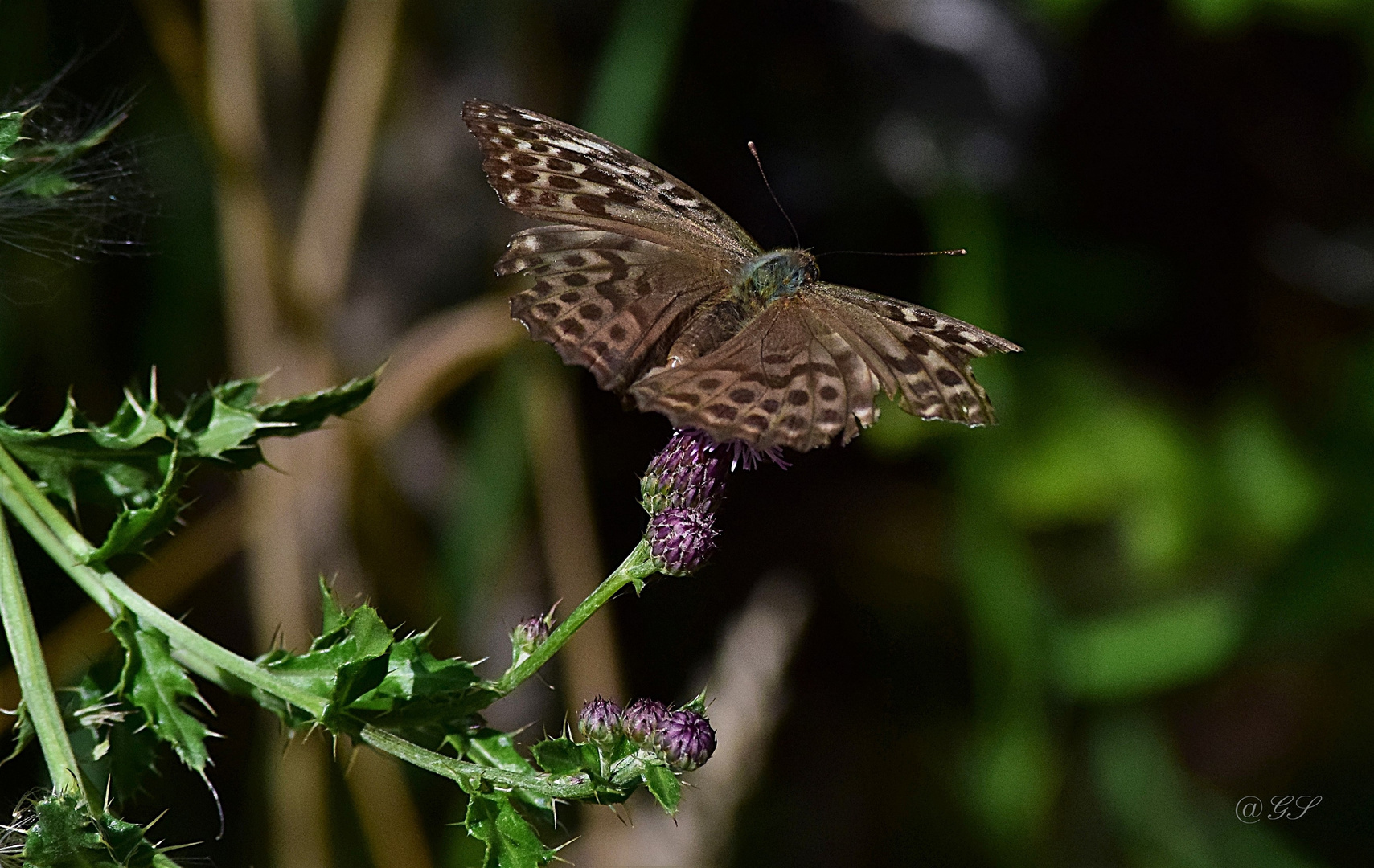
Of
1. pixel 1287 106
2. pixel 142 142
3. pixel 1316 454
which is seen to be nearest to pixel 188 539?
pixel 142 142

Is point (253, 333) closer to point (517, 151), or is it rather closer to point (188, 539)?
point (188, 539)

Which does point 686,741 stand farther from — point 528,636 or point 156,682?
point 156,682

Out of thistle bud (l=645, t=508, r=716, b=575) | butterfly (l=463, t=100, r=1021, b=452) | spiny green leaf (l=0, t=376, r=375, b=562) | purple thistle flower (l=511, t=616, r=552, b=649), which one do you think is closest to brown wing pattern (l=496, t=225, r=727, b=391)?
butterfly (l=463, t=100, r=1021, b=452)

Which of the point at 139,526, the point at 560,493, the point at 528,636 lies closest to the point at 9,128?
the point at 139,526

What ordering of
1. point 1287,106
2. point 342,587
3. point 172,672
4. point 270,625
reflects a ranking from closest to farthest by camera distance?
point 172,672
point 270,625
point 342,587
point 1287,106

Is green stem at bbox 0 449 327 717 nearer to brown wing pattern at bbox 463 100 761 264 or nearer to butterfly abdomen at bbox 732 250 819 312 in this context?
brown wing pattern at bbox 463 100 761 264

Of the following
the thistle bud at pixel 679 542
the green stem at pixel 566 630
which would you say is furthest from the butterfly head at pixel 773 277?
the green stem at pixel 566 630
